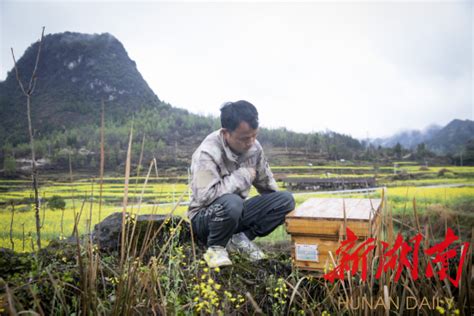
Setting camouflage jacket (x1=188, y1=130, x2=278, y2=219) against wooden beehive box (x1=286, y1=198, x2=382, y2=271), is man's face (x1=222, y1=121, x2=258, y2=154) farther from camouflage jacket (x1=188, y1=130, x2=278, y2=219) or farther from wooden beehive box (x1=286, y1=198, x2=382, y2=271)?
wooden beehive box (x1=286, y1=198, x2=382, y2=271)

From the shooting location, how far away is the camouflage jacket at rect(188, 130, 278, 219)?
9.38 feet

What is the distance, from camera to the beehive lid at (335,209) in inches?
90.6

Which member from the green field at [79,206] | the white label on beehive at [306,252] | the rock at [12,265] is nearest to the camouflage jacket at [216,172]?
the green field at [79,206]

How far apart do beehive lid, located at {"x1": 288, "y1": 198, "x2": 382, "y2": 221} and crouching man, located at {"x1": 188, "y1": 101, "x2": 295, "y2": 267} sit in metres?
A: 0.53

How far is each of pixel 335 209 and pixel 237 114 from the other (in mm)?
1164

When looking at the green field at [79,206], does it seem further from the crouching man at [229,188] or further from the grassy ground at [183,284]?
→ the crouching man at [229,188]

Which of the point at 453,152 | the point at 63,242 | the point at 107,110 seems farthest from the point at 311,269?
the point at 107,110

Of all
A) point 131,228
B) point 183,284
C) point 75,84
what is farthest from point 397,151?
point 183,284

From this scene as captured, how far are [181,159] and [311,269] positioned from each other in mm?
22625

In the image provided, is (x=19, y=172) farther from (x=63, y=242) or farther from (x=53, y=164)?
(x=63, y=242)

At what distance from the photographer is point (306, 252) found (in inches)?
95.8

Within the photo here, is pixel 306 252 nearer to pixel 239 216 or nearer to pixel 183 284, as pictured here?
pixel 239 216

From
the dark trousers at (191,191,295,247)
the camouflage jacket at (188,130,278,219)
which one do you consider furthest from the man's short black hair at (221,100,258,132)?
the dark trousers at (191,191,295,247)

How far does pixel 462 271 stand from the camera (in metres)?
1.52
